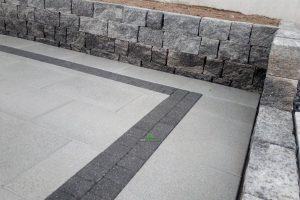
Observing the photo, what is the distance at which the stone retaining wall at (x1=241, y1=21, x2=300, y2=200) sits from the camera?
211cm

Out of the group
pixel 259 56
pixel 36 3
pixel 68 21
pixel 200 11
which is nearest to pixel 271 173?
pixel 259 56

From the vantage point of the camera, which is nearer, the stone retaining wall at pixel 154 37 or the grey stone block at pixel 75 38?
the stone retaining wall at pixel 154 37

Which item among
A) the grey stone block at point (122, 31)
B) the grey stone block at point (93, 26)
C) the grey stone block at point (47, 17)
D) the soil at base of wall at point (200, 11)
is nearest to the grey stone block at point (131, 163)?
the grey stone block at point (122, 31)

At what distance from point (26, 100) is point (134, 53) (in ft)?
7.79

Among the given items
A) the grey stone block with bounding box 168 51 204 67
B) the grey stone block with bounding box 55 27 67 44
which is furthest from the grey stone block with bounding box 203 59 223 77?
the grey stone block with bounding box 55 27 67 44

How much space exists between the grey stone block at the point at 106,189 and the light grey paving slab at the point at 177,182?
0.05 meters

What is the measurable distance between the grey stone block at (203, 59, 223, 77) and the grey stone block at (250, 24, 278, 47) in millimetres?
641

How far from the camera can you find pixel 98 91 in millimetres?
4625

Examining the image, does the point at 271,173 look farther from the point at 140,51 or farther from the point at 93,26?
the point at 93,26

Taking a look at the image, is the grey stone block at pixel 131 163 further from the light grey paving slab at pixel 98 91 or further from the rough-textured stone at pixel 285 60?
the rough-textured stone at pixel 285 60

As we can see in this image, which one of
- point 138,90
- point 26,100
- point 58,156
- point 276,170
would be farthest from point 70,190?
point 138,90

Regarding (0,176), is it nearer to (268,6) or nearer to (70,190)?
(70,190)

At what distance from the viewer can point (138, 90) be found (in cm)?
480

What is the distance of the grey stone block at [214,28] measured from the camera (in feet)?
16.5
